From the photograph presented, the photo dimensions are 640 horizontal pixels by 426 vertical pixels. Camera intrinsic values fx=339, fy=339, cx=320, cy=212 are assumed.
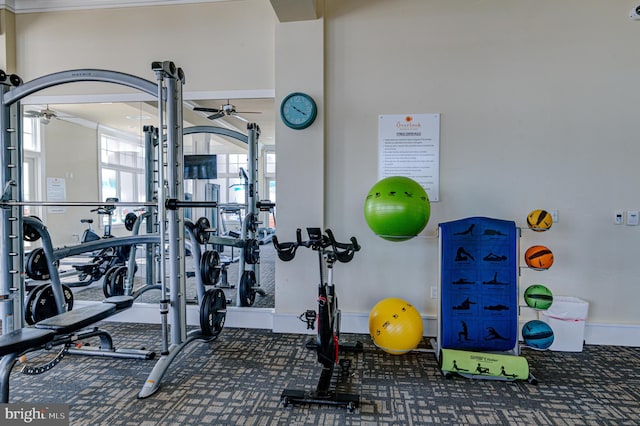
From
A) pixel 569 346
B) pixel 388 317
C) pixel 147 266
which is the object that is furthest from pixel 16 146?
pixel 569 346

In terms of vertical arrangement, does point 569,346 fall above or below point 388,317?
below

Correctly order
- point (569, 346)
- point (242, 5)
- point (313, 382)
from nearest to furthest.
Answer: point (313, 382) < point (569, 346) < point (242, 5)

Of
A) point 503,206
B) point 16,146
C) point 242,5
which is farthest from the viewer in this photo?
point 242,5

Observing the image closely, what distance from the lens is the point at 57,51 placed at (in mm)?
3617

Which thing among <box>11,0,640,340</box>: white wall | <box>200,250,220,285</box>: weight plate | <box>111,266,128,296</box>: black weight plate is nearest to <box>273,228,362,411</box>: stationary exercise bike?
<box>11,0,640,340</box>: white wall

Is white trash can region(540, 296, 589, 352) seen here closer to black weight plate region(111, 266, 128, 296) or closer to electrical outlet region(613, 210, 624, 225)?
electrical outlet region(613, 210, 624, 225)

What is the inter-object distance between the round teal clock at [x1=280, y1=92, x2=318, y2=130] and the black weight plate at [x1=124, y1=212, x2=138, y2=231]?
2583 mm

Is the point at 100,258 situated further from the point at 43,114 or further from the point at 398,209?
the point at 398,209

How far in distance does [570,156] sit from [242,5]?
134 inches

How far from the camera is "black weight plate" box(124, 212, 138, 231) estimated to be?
436 cm

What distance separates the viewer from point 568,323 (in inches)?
113

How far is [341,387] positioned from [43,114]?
16.4 ft

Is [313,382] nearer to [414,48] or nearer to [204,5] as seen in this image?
[414,48]

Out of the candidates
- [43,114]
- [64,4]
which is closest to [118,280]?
[43,114]
